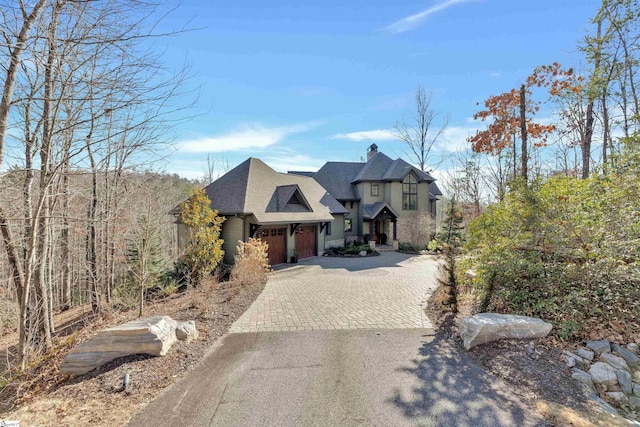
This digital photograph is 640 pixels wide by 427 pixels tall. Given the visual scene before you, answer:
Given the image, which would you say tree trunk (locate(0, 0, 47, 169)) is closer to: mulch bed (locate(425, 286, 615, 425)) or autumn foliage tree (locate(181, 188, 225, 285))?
autumn foliage tree (locate(181, 188, 225, 285))

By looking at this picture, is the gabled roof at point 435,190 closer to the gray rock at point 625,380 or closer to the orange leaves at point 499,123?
the orange leaves at point 499,123

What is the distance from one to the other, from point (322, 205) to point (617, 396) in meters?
16.3

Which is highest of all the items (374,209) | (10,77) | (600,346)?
(10,77)

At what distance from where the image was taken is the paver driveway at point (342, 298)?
22.8 feet

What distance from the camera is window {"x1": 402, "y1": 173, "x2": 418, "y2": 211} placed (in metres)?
23.5

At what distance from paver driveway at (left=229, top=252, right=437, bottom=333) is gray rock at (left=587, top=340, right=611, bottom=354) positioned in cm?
298

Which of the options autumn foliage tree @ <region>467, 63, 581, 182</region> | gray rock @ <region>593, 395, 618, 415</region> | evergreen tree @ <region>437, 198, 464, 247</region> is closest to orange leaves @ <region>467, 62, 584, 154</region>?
autumn foliage tree @ <region>467, 63, 581, 182</region>

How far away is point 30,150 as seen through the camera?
239 inches

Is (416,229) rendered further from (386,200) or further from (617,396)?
(617,396)

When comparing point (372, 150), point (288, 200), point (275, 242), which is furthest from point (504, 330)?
point (372, 150)

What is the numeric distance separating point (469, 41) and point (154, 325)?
45.6 feet

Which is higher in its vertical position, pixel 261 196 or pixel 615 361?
pixel 261 196

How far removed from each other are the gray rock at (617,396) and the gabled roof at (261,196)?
12361 millimetres

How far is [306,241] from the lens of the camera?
711 inches
